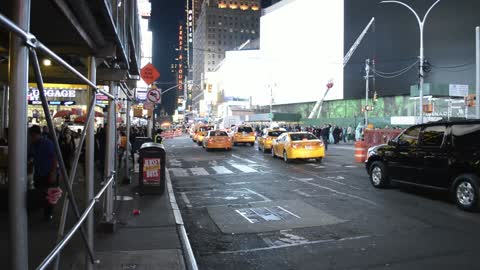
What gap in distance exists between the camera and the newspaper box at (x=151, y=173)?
11305mm

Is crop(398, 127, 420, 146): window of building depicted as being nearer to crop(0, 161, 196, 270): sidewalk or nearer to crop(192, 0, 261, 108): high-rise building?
crop(0, 161, 196, 270): sidewalk

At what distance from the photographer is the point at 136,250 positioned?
631 cm

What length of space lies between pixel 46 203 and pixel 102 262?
2924 mm

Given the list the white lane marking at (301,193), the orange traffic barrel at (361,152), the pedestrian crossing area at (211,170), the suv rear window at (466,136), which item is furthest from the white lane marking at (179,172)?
the suv rear window at (466,136)

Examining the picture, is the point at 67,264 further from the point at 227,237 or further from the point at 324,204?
the point at 324,204

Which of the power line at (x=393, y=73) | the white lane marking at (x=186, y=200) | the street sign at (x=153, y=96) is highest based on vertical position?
the power line at (x=393, y=73)

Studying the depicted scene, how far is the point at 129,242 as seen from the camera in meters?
6.77

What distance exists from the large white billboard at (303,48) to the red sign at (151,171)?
5811 cm

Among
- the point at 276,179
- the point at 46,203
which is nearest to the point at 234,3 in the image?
the point at 276,179

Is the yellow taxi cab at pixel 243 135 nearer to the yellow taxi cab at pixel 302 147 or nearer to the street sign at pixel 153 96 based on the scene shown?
the yellow taxi cab at pixel 302 147

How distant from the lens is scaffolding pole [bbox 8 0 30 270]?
214 cm

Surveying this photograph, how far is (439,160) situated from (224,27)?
16184 centimetres

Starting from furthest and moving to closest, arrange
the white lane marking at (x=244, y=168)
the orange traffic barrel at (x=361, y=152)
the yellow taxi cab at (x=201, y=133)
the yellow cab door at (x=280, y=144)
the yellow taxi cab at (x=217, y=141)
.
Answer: the yellow taxi cab at (x=201, y=133)
the yellow taxi cab at (x=217, y=141)
the yellow cab door at (x=280, y=144)
the orange traffic barrel at (x=361, y=152)
the white lane marking at (x=244, y=168)

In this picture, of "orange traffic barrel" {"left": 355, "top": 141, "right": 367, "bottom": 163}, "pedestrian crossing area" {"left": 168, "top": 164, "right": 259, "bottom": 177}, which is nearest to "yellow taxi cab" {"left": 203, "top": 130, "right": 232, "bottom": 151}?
"pedestrian crossing area" {"left": 168, "top": 164, "right": 259, "bottom": 177}
